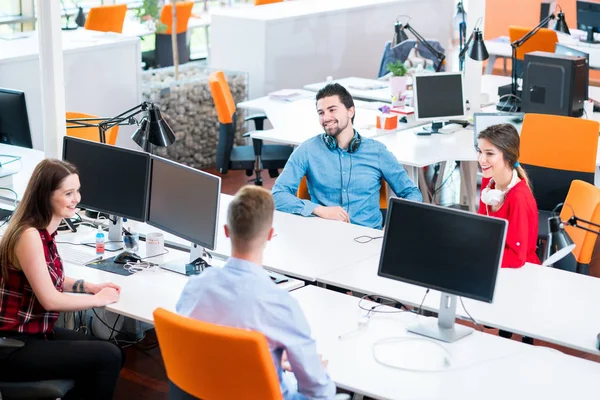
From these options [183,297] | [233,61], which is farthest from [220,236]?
[233,61]

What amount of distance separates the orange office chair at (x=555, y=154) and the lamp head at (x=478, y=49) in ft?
3.28

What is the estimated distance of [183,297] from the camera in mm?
3049

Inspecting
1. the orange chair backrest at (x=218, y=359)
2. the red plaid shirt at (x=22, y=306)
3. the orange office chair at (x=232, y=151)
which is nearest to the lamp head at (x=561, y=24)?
the orange office chair at (x=232, y=151)

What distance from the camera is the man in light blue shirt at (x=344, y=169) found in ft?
16.4

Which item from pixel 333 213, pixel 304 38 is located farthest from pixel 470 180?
pixel 304 38

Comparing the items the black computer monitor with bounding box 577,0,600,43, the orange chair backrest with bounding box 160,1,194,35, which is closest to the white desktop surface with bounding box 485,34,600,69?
the black computer monitor with bounding box 577,0,600,43

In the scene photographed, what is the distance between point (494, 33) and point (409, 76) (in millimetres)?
6060

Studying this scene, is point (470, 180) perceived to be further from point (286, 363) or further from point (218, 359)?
point (218, 359)

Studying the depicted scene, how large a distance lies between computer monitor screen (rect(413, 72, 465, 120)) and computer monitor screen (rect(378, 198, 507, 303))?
3074mm

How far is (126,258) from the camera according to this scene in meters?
4.29

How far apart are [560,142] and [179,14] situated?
18.8 ft

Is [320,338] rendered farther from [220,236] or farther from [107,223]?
[107,223]

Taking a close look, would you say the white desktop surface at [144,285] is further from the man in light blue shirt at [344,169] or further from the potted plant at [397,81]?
the potted plant at [397,81]

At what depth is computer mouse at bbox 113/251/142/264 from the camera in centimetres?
429
